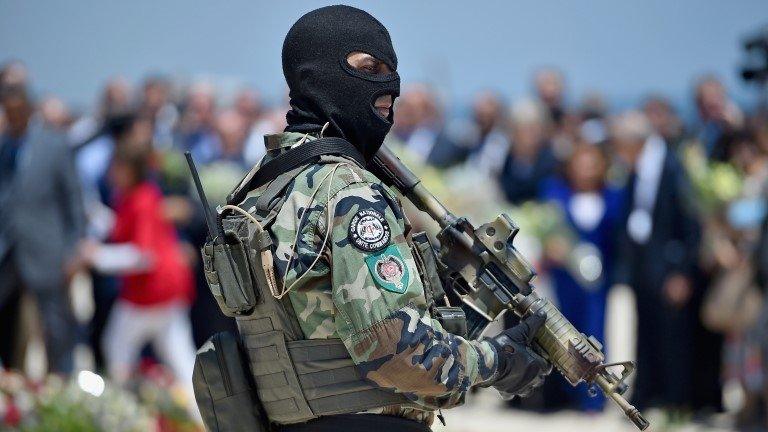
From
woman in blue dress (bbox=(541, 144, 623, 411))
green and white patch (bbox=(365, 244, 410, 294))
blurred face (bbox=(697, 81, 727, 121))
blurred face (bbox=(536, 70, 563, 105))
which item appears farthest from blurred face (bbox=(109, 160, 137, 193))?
green and white patch (bbox=(365, 244, 410, 294))

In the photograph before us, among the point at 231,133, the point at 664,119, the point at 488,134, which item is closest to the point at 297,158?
the point at 231,133

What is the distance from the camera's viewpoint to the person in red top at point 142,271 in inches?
328

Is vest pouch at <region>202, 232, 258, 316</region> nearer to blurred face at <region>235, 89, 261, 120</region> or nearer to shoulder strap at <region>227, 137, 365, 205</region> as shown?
shoulder strap at <region>227, 137, 365, 205</region>

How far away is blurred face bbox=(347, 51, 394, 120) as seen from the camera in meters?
3.51

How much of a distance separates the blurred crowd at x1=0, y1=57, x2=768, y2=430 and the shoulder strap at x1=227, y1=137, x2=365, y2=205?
191 inches

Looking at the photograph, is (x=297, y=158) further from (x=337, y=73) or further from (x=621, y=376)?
Answer: (x=621, y=376)

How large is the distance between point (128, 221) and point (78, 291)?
190 inches

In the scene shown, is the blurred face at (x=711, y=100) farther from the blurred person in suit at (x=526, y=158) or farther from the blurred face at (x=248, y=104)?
the blurred face at (x=248, y=104)

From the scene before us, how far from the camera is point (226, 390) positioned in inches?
142

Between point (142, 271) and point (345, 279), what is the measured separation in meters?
5.31

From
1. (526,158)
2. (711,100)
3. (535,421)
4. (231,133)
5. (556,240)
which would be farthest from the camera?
(711,100)

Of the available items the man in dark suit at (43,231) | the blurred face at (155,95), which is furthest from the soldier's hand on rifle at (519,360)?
the blurred face at (155,95)

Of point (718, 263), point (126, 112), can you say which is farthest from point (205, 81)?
point (718, 263)

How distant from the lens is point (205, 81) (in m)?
13.2
